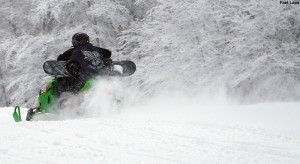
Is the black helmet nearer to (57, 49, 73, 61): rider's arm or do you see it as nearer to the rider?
the rider

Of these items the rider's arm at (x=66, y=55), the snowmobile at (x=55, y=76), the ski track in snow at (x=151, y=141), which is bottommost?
the ski track in snow at (x=151, y=141)

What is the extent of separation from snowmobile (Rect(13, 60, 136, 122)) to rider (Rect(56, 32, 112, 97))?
0.08 m

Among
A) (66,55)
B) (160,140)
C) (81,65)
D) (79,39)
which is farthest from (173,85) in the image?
(160,140)

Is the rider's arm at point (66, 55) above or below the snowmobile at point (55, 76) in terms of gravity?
above

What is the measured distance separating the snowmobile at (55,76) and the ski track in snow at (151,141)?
1256mm

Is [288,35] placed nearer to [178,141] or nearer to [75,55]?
[75,55]

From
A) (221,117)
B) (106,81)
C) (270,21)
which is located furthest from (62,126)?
(270,21)

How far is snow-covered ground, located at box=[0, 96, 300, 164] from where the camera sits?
12.3 feet

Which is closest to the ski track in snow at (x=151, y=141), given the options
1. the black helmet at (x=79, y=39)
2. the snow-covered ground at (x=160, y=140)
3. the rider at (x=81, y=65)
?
the snow-covered ground at (x=160, y=140)

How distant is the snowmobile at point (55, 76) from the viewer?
6691 mm

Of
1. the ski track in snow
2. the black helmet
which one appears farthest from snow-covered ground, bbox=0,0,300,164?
the black helmet

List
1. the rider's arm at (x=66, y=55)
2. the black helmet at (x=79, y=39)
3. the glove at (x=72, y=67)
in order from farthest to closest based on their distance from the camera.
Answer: the rider's arm at (x=66, y=55) < the black helmet at (x=79, y=39) < the glove at (x=72, y=67)

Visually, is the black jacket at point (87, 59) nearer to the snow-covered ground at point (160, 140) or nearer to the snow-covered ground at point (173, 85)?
the snow-covered ground at point (173, 85)

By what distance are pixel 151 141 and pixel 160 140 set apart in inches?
4.2
